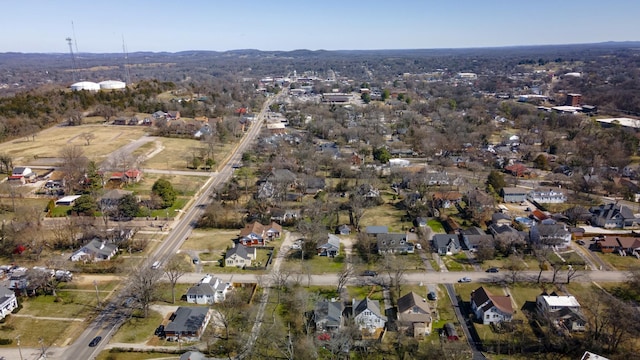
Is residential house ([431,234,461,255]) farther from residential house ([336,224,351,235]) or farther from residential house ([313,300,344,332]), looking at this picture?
residential house ([313,300,344,332])

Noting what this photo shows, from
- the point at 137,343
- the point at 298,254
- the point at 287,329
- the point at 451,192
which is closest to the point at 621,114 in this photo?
the point at 451,192

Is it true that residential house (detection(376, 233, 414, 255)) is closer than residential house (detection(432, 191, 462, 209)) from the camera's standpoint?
Yes

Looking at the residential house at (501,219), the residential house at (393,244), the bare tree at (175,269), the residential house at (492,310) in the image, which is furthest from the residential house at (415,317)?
the residential house at (501,219)

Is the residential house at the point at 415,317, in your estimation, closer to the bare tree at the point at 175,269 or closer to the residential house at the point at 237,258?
the residential house at the point at 237,258

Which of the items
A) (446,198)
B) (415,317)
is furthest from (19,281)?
(446,198)

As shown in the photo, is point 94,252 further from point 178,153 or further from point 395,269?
point 178,153

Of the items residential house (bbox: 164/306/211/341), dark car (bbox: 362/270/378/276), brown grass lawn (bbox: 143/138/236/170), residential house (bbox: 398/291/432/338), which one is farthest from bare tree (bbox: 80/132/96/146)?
residential house (bbox: 398/291/432/338)

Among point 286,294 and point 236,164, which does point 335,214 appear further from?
point 236,164
